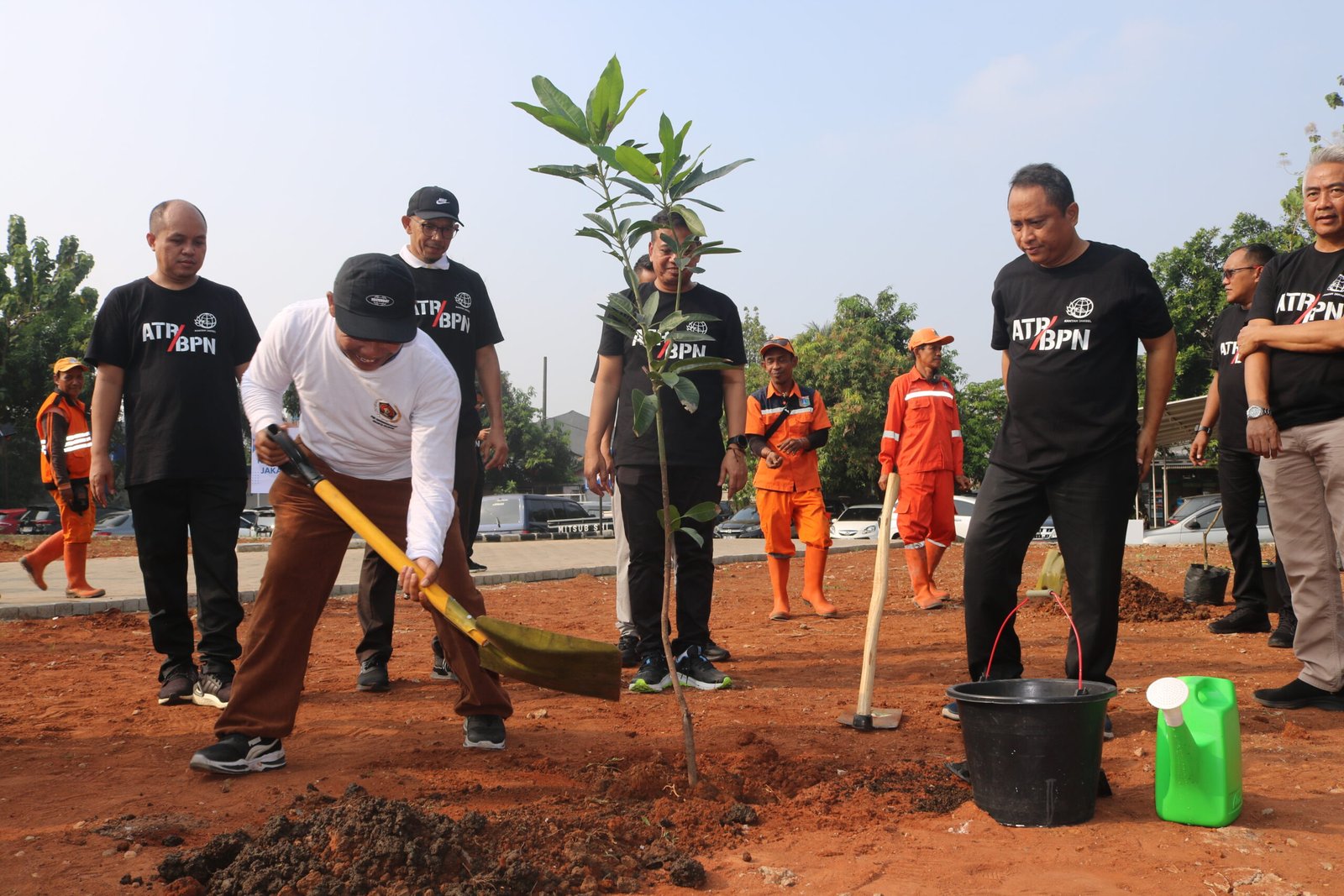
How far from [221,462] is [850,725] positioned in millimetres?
2991

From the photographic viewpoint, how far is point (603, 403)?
561 cm

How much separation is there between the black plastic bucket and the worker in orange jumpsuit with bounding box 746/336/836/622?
480 centimetres

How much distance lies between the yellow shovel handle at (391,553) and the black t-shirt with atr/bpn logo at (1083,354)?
87.4 inches

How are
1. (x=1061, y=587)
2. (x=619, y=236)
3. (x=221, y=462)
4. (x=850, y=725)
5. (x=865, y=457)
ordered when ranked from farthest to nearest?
1. (x=865, y=457)
2. (x=1061, y=587)
3. (x=221, y=462)
4. (x=850, y=725)
5. (x=619, y=236)

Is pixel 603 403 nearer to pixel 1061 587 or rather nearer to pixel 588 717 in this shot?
pixel 588 717

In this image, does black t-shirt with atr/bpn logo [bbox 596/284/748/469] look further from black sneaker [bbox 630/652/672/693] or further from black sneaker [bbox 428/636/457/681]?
black sneaker [bbox 428/636/457/681]

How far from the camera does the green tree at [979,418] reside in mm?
37188

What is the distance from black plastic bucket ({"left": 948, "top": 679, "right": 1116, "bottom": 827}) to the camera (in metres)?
3.04

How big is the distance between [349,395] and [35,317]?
31.2 metres

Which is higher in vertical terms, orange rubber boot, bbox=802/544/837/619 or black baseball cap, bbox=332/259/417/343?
black baseball cap, bbox=332/259/417/343

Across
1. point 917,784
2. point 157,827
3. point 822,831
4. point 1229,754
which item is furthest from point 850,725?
point 157,827

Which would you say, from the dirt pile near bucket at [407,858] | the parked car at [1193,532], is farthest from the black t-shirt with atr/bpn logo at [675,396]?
the parked car at [1193,532]

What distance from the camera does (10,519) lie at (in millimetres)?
33156

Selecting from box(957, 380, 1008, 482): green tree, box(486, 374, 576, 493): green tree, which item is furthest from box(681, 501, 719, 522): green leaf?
box(486, 374, 576, 493): green tree
